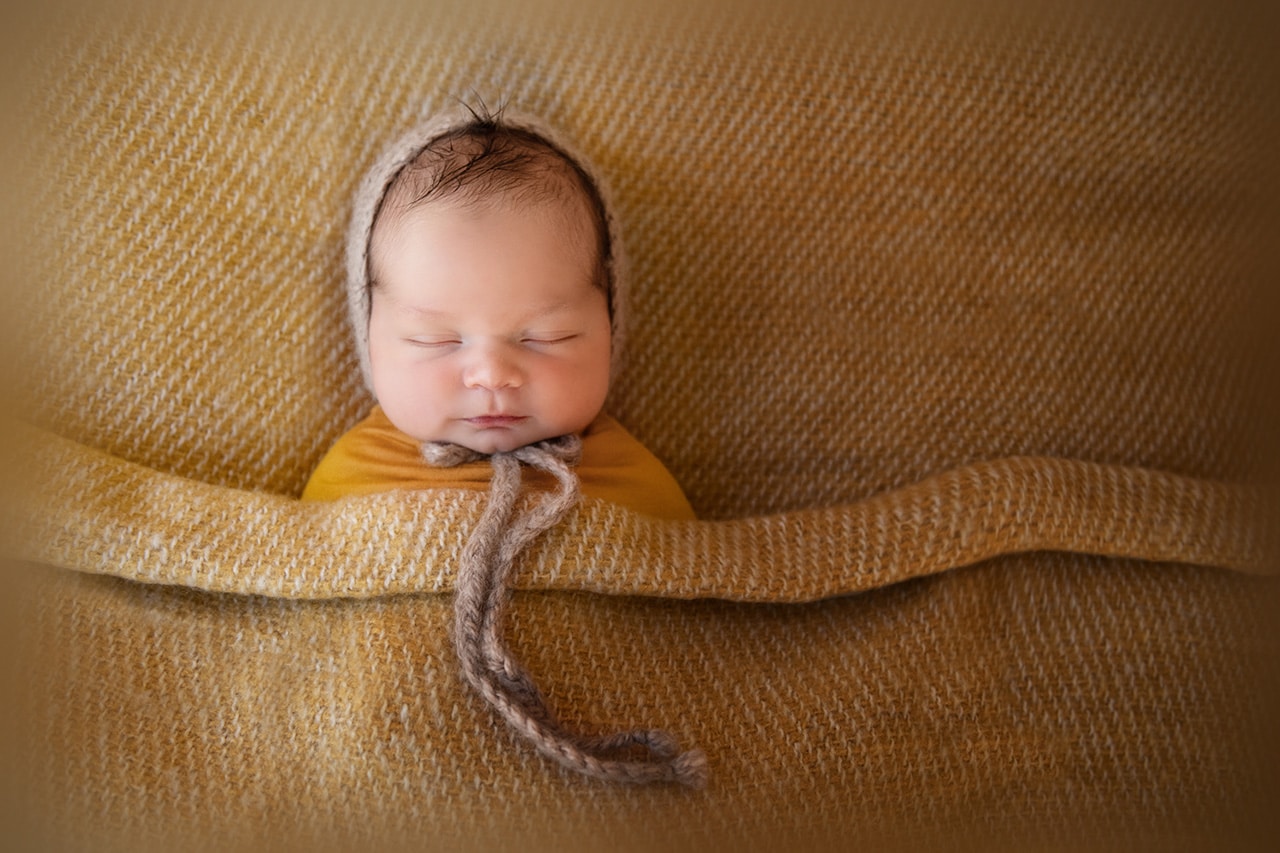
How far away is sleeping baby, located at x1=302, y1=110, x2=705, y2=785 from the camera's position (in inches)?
35.5

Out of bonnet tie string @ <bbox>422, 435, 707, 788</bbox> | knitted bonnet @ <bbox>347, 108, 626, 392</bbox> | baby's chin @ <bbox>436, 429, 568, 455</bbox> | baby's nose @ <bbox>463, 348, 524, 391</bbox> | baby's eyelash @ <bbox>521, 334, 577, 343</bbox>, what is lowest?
bonnet tie string @ <bbox>422, 435, 707, 788</bbox>

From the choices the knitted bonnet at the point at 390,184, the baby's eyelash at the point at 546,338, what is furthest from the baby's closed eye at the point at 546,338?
the knitted bonnet at the point at 390,184

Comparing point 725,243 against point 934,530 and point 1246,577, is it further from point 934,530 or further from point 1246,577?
point 1246,577

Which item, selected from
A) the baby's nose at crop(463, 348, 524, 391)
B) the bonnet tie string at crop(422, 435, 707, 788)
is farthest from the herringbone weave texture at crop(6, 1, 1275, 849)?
the baby's nose at crop(463, 348, 524, 391)

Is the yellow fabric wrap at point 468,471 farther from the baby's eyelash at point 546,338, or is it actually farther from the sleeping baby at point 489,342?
the baby's eyelash at point 546,338

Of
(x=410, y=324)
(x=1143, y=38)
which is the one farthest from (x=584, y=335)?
(x=1143, y=38)

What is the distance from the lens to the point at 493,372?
94 cm

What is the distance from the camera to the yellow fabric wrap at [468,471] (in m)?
1.02

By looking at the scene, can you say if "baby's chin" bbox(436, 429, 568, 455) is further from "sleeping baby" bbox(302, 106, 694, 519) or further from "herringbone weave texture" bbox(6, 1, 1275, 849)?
"herringbone weave texture" bbox(6, 1, 1275, 849)

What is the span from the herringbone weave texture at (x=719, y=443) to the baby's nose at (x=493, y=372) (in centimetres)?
13

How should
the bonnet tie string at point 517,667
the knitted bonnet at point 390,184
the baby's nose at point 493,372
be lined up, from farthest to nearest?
the knitted bonnet at point 390,184, the baby's nose at point 493,372, the bonnet tie string at point 517,667

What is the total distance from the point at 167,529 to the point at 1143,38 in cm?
142

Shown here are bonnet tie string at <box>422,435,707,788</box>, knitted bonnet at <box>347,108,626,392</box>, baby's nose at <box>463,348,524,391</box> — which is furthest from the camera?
knitted bonnet at <box>347,108,626,392</box>

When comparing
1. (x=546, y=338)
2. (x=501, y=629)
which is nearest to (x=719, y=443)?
(x=546, y=338)
